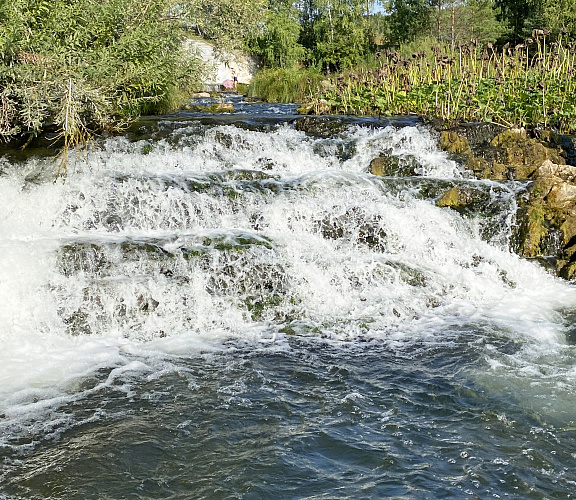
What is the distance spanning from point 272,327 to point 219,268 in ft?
3.11

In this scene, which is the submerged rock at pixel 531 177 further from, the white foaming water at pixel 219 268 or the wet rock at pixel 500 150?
Result: the white foaming water at pixel 219 268

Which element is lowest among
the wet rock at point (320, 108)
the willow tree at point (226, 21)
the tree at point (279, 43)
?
the wet rock at point (320, 108)

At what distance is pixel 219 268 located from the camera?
6875 millimetres

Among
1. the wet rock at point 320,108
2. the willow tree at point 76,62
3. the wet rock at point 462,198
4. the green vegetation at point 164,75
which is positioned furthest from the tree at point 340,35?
the wet rock at point 462,198

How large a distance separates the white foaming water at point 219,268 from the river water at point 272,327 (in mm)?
26

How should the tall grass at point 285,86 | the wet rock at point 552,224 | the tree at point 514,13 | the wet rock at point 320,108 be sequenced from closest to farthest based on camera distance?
the wet rock at point 552,224 → the wet rock at point 320,108 → the tall grass at point 285,86 → the tree at point 514,13

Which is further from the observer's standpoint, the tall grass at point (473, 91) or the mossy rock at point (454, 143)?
the tall grass at point (473, 91)

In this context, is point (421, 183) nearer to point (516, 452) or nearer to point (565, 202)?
point (565, 202)

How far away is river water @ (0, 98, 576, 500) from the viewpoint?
3807 millimetres

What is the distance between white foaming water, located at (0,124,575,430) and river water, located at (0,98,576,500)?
0.03 meters

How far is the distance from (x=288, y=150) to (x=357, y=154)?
1.11 metres

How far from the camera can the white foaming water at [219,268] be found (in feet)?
19.8

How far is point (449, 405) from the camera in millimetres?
4566

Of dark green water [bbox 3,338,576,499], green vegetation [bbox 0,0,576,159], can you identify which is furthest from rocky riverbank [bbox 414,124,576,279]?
dark green water [bbox 3,338,576,499]
